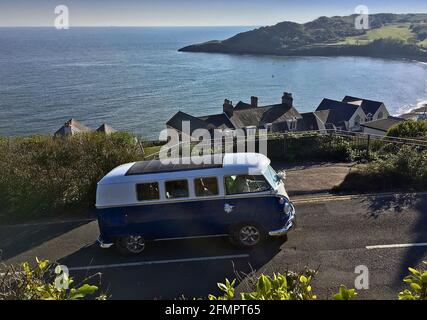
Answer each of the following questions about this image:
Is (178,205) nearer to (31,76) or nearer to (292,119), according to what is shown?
(292,119)

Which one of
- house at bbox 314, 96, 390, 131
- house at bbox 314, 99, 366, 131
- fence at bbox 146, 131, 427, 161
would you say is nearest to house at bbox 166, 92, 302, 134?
house at bbox 314, 96, 390, 131

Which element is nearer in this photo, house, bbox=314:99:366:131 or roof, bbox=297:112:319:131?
roof, bbox=297:112:319:131

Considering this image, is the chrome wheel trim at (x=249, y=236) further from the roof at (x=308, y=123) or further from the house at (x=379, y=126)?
the roof at (x=308, y=123)

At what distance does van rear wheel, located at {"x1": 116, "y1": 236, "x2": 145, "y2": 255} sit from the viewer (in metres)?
9.88

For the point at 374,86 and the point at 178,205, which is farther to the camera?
the point at 374,86

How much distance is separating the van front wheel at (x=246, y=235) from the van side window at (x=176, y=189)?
1.53m

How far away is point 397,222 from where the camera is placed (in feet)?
35.7

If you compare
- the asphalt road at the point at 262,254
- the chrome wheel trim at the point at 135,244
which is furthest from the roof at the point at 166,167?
the asphalt road at the point at 262,254

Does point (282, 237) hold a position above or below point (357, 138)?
below

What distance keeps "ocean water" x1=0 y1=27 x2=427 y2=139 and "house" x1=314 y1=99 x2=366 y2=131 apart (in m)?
27.2

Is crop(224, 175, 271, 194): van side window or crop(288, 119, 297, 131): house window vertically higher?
crop(224, 175, 271, 194): van side window

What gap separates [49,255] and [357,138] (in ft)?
48.3

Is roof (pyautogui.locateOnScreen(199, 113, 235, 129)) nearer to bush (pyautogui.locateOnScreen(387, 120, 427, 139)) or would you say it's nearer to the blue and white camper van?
bush (pyautogui.locateOnScreen(387, 120, 427, 139))
